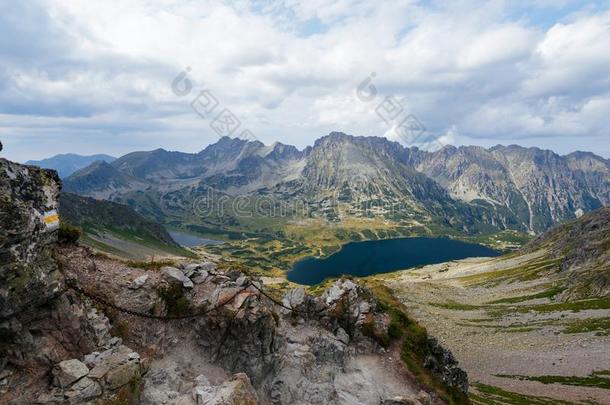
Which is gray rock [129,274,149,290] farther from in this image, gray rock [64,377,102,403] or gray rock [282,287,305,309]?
gray rock [282,287,305,309]

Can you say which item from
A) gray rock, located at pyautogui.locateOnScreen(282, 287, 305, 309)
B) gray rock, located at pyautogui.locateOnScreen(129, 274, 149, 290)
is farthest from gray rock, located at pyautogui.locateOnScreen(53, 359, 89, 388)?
gray rock, located at pyautogui.locateOnScreen(282, 287, 305, 309)

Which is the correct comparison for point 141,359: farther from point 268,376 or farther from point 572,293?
point 572,293

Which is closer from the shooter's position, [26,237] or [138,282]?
[26,237]

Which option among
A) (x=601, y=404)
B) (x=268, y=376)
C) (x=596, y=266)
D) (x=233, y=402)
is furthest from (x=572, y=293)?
(x=233, y=402)

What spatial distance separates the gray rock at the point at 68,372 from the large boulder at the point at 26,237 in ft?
11.6

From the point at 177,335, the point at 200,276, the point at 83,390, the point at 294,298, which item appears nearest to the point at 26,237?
the point at 83,390

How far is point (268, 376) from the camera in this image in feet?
95.5

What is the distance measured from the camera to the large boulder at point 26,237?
18.7 metres

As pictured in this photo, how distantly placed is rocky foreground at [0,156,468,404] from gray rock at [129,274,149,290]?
0.09 metres

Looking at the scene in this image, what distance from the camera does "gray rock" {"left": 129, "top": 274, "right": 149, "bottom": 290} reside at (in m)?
26.9

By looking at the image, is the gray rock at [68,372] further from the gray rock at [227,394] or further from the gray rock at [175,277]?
the gray rock at [175,277]

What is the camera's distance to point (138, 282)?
27.2 meters

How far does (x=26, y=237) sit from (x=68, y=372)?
7.28m

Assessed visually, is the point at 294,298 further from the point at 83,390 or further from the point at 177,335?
the point at 83,390
